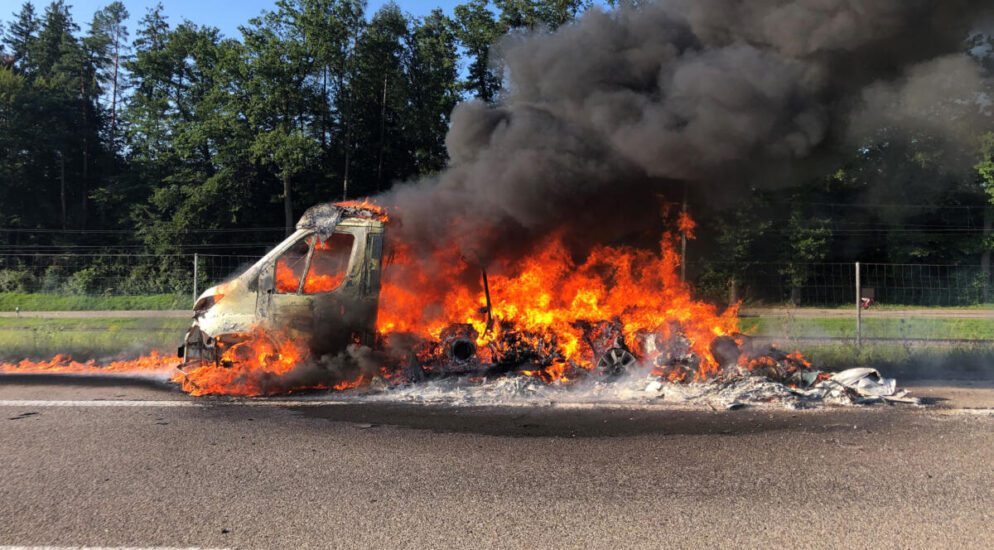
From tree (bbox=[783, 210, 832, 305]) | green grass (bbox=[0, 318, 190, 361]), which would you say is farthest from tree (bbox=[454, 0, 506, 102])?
green grass (bbox=[0, 318, 190, 361])

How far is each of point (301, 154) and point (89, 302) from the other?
15.3 metres

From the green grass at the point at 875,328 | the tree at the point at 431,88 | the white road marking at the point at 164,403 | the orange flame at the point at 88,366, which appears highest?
the tree at the point at 431,88

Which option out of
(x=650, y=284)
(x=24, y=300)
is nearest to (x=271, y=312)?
(x=650, y=284)

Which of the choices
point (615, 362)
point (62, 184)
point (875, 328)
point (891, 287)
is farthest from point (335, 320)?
point (62, 184)

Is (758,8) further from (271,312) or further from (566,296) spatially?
(271,312)

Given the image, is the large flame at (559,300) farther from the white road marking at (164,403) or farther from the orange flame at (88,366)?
the orange flame at (88,366)

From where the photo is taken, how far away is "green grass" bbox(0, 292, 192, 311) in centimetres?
1412

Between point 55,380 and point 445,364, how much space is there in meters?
5.49

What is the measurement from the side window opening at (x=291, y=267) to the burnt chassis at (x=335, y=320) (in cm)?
5

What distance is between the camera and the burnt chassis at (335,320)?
7133mm

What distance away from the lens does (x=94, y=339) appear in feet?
36.1

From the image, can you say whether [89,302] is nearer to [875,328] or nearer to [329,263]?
[329,263]

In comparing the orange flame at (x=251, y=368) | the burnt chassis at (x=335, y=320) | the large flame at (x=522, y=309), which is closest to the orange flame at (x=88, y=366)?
the large flame at (x=522, y=309)

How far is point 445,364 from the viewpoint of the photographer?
754cm
